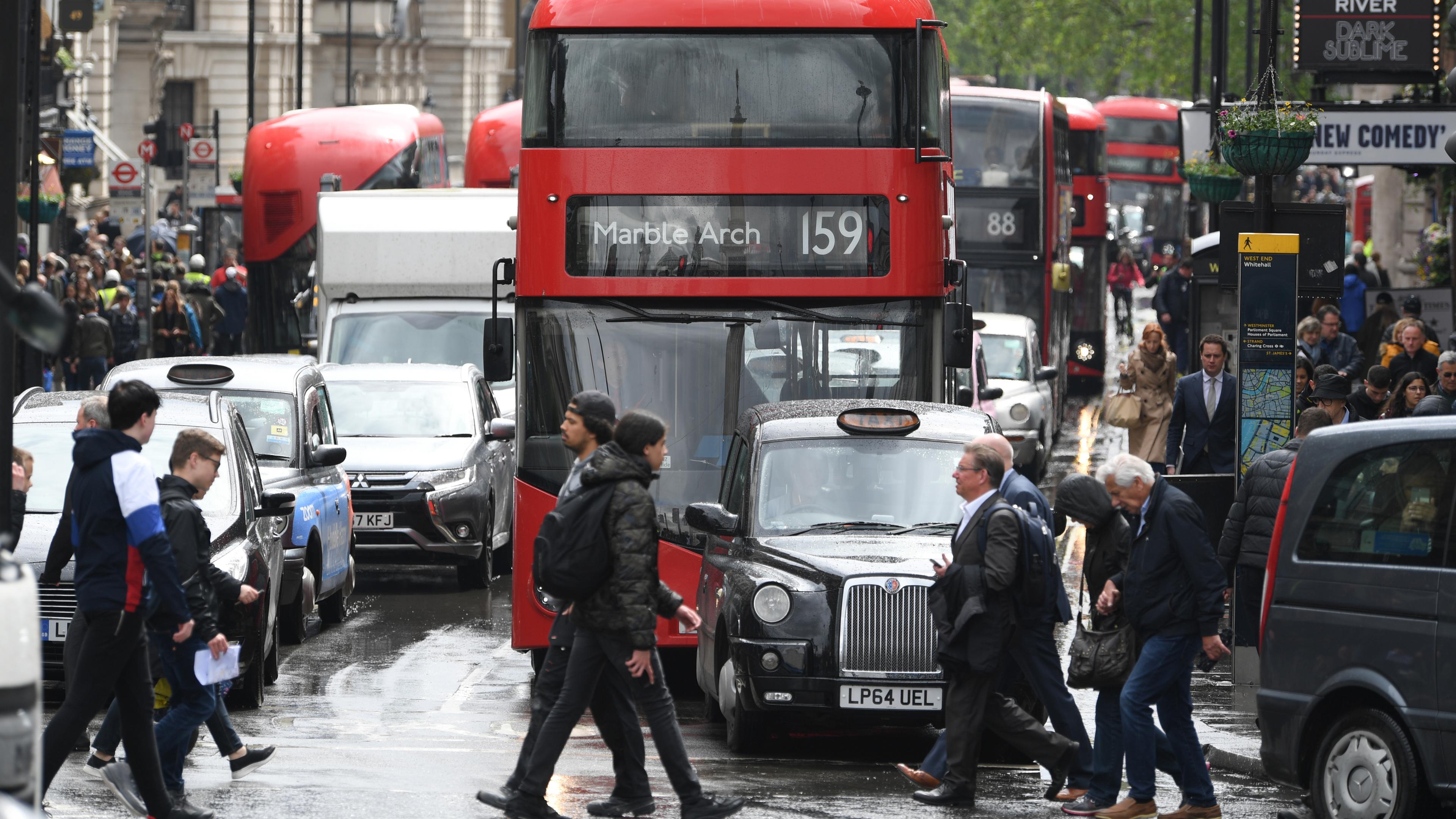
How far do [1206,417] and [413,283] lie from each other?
332 inches

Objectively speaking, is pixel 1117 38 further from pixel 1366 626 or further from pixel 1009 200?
pixel 1366 626

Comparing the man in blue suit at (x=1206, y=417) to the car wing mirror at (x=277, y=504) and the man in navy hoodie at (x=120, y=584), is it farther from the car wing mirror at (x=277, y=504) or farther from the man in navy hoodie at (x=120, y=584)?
the man in navy hoodie at (x=120, y=584)

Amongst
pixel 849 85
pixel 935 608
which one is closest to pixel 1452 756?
pixel 935 608

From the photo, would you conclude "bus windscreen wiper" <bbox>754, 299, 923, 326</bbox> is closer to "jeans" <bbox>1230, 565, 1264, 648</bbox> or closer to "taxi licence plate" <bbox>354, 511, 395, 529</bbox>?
"jeans" <bbox>1230, 565, 1264, 648</bbox>

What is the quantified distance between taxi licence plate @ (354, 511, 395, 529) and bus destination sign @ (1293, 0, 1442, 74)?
293 inches

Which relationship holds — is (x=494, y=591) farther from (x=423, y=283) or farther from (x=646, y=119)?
(x=646, y=119)

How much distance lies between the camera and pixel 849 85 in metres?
12.3

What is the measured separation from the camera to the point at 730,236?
12.2m

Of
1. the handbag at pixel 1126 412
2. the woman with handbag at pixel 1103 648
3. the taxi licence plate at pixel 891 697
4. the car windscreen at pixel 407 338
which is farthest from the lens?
the car windscreen at pixel 407 338

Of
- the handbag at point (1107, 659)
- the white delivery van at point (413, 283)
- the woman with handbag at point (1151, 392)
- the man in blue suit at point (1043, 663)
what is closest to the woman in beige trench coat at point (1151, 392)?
the woman with handbag at point (1151, 392)

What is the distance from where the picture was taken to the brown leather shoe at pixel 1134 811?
9078 mm

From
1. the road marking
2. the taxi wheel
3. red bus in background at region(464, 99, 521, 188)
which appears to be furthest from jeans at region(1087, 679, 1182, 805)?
red bus in background at region(464, 99, 521, 188)

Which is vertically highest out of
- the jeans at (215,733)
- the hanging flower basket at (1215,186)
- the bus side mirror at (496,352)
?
the hanging flower basket at (1215,186)

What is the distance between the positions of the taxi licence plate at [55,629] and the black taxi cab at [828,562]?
3.09 m
